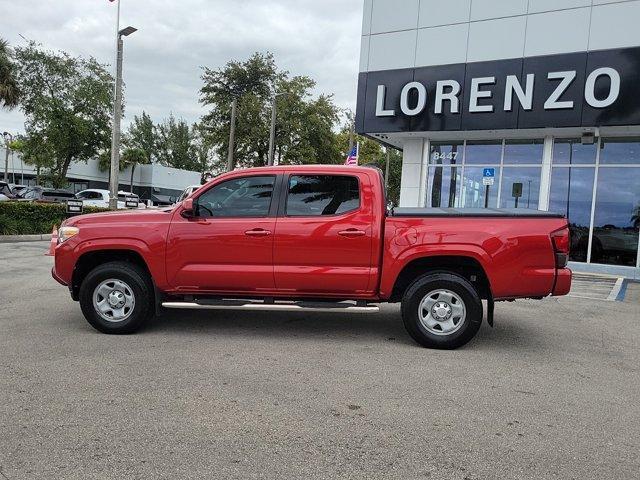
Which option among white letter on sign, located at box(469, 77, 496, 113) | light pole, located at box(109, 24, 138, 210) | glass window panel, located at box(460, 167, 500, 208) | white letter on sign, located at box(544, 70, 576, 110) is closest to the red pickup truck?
white letter on sign, located at box(544, 70, 576, 110)

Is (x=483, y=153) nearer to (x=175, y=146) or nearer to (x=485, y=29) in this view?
(x=485, y=29)

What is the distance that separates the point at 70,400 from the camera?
13.0 feet

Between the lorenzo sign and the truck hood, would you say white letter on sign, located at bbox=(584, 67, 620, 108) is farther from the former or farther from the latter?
the truck hood

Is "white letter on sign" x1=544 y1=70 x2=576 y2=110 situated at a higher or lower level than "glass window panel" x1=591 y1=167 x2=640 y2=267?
higher

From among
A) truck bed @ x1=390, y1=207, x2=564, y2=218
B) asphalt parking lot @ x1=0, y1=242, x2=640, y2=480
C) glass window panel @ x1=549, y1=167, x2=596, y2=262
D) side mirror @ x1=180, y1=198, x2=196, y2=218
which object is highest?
glass window panel @ x1=549, y1=167, x2=596, y2=262

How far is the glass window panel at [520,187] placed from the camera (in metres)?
15.1

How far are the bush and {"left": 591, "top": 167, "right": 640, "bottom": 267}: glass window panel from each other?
15900mm

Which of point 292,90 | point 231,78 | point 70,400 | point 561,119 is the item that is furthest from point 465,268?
point 231,78

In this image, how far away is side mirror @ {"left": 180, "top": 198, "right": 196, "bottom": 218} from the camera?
5767mm

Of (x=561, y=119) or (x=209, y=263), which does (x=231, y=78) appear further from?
(x=209, y=263)

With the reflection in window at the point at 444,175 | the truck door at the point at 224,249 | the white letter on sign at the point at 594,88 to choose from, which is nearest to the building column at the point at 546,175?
the white letter on sign at the point at 594,88

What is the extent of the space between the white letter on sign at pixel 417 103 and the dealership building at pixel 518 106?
28mm

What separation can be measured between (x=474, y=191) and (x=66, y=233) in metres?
12.7

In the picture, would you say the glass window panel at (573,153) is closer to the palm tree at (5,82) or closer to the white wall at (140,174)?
the palm tree at (5,82)
